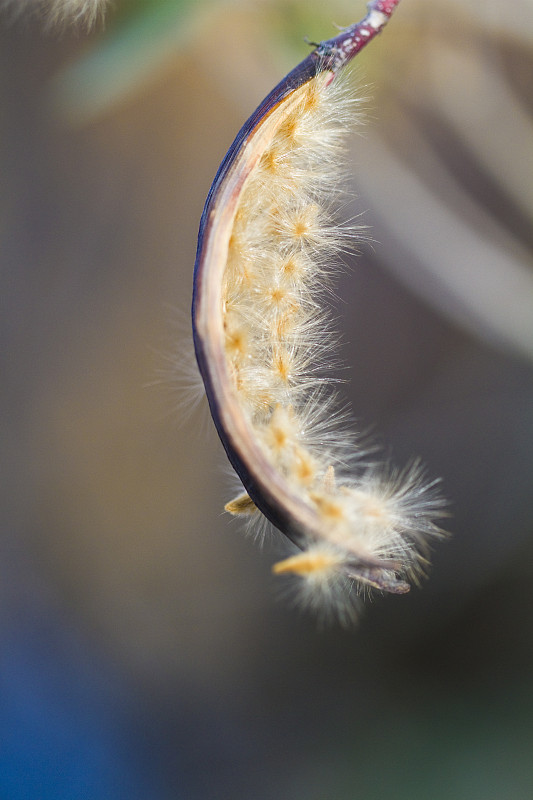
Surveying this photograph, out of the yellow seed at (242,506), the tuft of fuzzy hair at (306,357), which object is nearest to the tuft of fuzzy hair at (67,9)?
the tuft of fuzzy hair at (306,357)

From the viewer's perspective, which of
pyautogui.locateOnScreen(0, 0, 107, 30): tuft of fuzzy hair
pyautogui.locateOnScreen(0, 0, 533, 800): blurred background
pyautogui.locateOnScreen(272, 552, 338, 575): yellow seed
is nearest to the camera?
pyautogui.locateOnScreen(272, 552, 338, 575): yellow seed

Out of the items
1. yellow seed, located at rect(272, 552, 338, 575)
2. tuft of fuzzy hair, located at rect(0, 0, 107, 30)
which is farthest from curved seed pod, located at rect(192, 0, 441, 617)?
tuft of fuzzy hair, located at rect(0, 0, 107, 30)

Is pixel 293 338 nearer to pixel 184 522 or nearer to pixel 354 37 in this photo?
pixel 354 37

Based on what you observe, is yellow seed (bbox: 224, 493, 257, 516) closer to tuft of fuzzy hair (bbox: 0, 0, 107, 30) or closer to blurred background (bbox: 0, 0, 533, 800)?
tuft of fuzzy hair (bbox: 0, 0, 107, 30)

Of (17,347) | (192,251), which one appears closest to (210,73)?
(192,251)

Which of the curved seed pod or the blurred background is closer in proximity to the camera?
the curved seed pod

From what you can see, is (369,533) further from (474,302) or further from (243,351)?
(474,302)

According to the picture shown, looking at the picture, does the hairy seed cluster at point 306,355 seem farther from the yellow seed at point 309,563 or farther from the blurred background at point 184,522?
the blurred background at point 184,522
